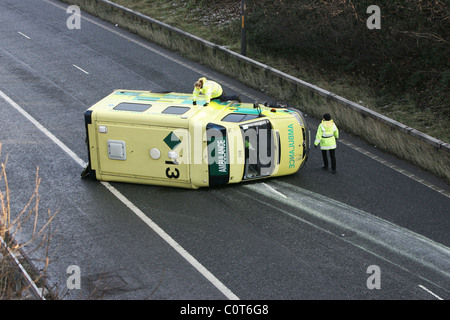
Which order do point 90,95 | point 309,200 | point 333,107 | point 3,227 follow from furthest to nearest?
1. point 90,95
2. point 333,107
3. point 309,200
4. point 3,227

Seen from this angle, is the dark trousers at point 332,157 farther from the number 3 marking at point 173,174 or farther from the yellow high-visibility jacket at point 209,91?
the number 3 marking at point 173,174

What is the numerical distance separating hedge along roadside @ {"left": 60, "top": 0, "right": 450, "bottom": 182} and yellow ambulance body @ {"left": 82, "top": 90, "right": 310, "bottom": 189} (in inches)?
115

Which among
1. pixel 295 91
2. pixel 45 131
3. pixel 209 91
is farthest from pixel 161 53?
pixel 209 91

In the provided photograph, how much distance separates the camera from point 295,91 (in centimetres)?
2025

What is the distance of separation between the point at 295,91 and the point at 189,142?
6.81 metres

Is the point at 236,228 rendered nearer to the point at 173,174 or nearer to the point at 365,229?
the point at 173,174

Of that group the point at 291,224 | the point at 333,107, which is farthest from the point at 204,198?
the point at 333,107

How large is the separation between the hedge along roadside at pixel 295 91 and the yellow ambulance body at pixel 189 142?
292 cm

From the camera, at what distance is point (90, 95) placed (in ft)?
66.5

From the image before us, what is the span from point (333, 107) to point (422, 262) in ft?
24.4

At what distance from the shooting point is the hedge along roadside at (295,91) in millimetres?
16266

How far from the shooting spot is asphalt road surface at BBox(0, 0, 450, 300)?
1151cm

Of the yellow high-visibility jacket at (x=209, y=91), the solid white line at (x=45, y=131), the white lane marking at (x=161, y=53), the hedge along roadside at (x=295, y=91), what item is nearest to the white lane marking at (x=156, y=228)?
the solid white line at (x=45, y=131)

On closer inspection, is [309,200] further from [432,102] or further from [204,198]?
[432,102]
